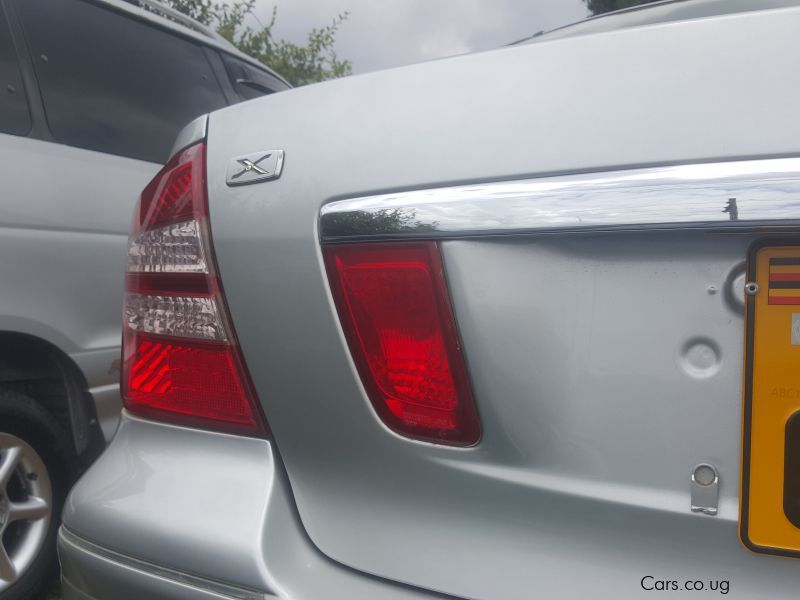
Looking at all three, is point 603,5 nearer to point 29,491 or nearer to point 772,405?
point 29,491

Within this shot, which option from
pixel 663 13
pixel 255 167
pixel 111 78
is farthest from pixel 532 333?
pixel 111 78

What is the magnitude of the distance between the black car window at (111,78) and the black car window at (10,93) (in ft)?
0.27

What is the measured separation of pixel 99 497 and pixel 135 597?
179 mm

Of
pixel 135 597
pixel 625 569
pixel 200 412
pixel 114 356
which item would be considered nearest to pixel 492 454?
pixel 625 569

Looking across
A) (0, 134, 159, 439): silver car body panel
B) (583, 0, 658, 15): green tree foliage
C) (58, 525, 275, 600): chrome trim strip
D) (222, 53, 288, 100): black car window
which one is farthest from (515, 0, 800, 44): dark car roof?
(583, 0, 658, 15): green tree foliage

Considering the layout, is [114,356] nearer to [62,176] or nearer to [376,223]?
[62,176]

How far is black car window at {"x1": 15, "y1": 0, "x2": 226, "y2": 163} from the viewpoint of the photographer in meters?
2.40

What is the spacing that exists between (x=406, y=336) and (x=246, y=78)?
3.01 m

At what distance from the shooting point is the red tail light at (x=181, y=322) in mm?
1096

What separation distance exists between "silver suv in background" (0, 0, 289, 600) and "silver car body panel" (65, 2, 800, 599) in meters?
1.32

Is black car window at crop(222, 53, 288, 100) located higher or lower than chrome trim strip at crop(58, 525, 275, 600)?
higher

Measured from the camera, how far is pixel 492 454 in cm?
94

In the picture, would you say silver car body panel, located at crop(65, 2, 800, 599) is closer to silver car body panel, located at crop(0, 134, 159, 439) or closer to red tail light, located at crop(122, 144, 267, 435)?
red tail light, located at crop(122, 144, 267, 435)

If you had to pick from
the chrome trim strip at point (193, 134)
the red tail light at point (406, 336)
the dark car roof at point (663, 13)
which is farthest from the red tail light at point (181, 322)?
the dark car roof at point (663, 13)
